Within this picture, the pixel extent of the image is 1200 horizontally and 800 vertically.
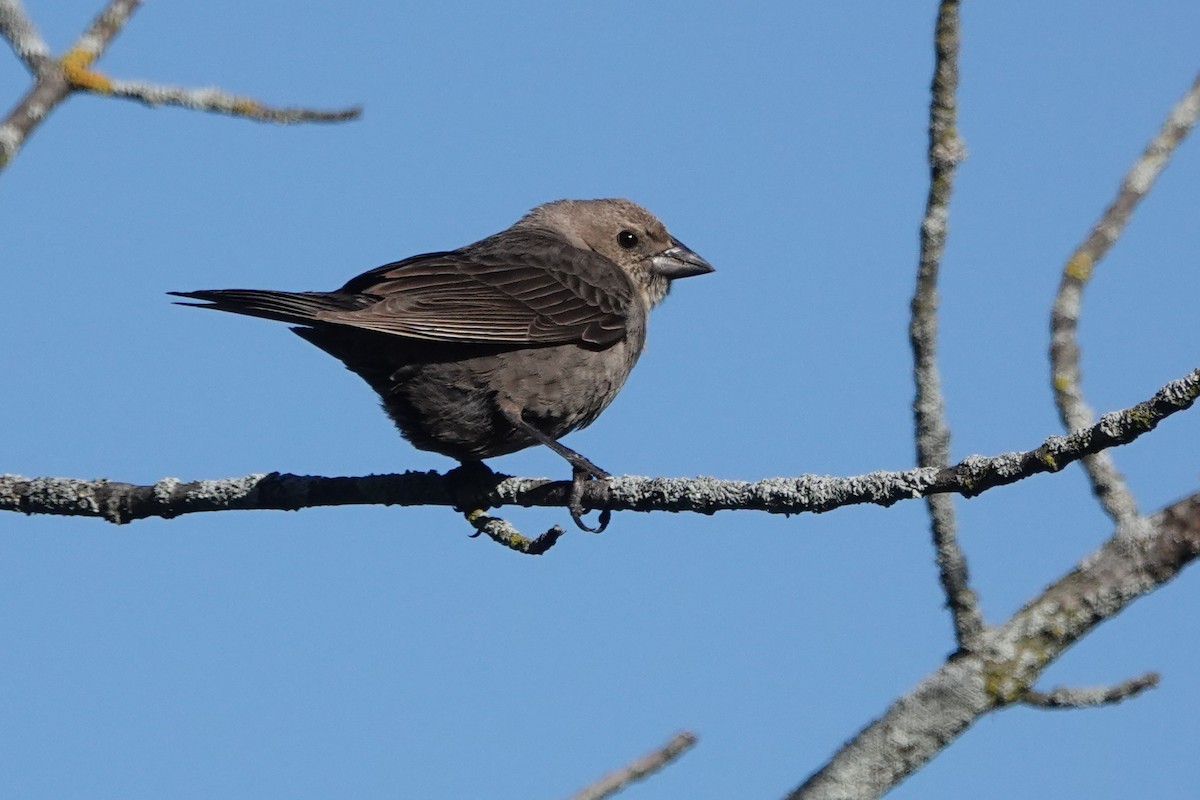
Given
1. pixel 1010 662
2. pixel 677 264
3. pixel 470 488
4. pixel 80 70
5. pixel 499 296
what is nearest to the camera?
pixel 80 70

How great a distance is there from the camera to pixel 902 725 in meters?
2.78

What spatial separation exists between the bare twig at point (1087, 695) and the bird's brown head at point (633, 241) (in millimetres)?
4105

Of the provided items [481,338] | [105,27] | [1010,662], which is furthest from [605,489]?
[105,27]

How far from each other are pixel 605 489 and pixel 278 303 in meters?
1.48

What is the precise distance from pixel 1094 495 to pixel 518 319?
2881 millimetres

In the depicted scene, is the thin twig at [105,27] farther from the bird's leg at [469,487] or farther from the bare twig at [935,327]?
the bird's leg at [469,487]

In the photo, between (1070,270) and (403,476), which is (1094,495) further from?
(403,476)

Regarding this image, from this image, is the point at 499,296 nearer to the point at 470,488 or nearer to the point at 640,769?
the point at 470,488

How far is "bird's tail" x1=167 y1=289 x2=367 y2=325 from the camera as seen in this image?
4387mm

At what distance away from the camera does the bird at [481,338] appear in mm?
4953

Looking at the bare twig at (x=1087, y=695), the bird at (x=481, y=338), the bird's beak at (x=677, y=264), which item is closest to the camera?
the bare twig at (x=1087, y=695)

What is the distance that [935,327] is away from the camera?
323 cm

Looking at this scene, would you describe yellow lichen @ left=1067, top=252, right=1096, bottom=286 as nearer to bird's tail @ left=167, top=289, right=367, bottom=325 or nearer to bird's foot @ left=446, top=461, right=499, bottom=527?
bird's foot @ left=446, top=461, right=499, bottom=527

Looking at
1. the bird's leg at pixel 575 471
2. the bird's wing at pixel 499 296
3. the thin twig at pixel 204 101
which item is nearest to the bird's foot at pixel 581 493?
the bird's leg at pixel 575 471
